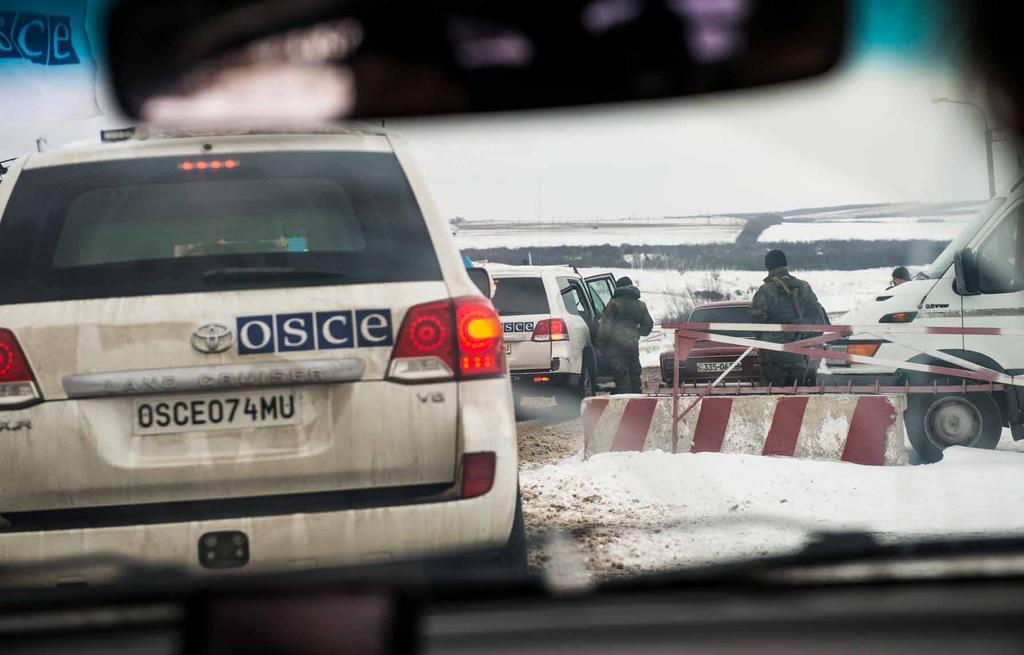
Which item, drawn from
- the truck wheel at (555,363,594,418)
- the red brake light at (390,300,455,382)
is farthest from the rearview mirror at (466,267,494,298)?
the truck wheel at (555,363,594,418)

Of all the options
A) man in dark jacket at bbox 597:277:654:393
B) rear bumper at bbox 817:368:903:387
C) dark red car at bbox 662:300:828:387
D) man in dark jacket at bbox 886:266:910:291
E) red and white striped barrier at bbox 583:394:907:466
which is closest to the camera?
man in dark jacket at bbox 886:266:910:291

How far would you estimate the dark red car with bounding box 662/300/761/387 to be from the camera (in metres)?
11.0

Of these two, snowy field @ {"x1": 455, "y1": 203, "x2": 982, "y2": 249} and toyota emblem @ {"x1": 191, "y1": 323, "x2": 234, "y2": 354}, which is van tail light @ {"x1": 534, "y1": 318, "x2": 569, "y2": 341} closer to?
snowy field @ {"x1": 455, "y1": 203, "x2": 982, "y2": 249}

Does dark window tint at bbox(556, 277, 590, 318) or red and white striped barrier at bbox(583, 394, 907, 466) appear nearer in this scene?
red and white striped barrier at bbox(583, 394, 907, 466)

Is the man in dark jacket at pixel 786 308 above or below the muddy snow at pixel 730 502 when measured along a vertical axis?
above

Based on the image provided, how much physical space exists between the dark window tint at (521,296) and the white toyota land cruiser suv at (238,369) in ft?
28.9

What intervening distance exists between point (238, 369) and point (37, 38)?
2.86 meters

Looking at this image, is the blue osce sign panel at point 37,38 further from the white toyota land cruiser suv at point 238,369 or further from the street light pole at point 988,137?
the street light pole at point 988,137

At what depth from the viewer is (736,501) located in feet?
21.4

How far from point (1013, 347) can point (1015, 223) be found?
74.7 inches

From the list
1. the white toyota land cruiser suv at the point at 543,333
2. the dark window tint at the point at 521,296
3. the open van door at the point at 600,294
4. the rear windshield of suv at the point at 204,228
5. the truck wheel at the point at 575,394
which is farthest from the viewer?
the open van door at the point at 600,294

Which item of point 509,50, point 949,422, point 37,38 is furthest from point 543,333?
point 509,50

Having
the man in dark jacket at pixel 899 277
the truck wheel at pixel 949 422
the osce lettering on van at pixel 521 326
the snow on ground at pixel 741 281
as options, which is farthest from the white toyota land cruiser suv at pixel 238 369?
the osce lettering on van at pixel 521 326

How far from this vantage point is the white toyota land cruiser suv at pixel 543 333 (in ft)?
39.6
